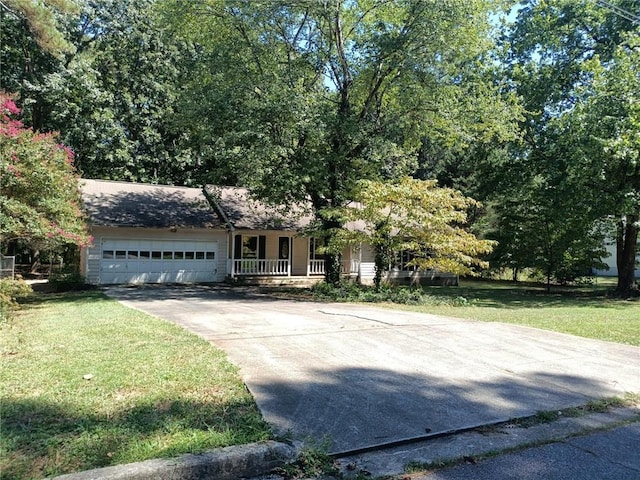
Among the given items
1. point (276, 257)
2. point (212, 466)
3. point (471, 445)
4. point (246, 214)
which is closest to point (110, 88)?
point (246, 214)

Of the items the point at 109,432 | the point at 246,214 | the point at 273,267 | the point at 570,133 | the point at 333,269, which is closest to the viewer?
the point at 109,432

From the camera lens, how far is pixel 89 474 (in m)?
3.35

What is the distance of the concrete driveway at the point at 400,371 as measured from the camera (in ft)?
16.0

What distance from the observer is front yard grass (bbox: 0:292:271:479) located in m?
3.76

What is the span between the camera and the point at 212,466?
12.1 ft

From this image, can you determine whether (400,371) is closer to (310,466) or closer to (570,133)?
(310,466)

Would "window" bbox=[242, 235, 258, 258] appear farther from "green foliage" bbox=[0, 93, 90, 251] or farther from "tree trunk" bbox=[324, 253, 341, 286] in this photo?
"green foliage" bbox=[0, 93, 90, 251]

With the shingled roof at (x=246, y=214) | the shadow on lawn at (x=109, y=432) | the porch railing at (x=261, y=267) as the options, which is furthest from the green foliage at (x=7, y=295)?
the porch railing at (x=261, y=267)

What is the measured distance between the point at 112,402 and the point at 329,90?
18.2 m

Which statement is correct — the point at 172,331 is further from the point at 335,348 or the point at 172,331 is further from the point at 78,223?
the point at 78,223

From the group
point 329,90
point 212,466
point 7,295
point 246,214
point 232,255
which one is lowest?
point 212,466

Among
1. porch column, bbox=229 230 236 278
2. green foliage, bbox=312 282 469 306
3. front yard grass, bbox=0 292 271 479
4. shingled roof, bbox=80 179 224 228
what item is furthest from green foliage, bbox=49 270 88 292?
front yard grass, bbox=0 292 271 479

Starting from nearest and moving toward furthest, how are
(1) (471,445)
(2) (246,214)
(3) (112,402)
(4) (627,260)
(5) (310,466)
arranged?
1. (5) (310,466)
2. (1) (471,445)
3. (3) (112,402)
4. (4) (627,260)
5. (2) (246,214)

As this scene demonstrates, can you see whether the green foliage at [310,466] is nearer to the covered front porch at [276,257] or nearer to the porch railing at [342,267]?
the covered front porch at [276,257]
